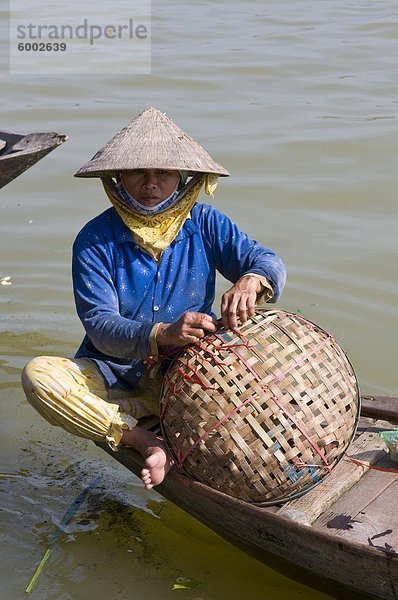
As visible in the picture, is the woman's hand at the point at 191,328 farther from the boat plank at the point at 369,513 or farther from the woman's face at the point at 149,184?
the boat plank at the point at 369,513

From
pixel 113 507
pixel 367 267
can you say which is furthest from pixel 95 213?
pixel 113 507

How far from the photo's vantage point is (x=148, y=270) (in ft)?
12.2

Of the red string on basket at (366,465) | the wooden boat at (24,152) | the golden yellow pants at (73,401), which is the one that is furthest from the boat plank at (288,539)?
the wooden boat at (24,152)

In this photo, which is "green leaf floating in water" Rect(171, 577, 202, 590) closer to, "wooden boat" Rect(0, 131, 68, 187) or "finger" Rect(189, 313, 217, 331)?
"finger" Rect(189, 313, 217, 331)

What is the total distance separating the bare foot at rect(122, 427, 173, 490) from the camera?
3348mm

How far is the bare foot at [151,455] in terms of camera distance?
11.0 ft

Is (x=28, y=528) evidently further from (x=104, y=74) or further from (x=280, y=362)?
(x=104, y=74)

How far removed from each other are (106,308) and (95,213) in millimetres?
3149

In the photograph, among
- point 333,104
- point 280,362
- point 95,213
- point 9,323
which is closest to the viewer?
point 280,362

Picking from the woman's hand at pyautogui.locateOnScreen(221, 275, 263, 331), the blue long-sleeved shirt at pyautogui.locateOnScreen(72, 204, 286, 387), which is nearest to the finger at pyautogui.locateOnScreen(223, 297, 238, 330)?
the woman's hand at pyautogui.locateOnScreen(221, 275, 263, 331)

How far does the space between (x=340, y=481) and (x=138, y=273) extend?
101 centimetres

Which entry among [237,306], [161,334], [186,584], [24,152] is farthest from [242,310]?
[24,152]

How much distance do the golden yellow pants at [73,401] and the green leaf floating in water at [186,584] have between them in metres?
0.52

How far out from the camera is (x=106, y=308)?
358 centimetres
